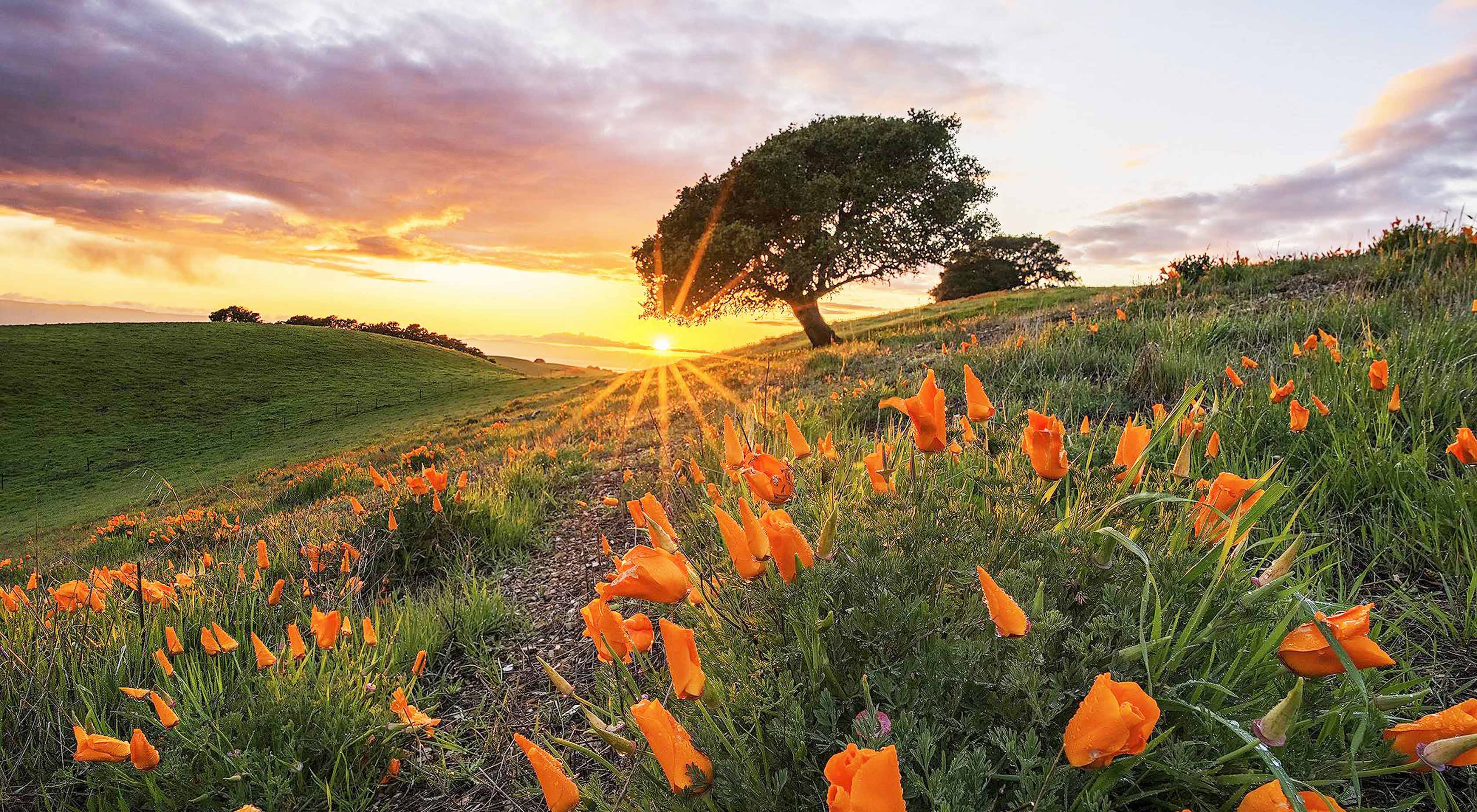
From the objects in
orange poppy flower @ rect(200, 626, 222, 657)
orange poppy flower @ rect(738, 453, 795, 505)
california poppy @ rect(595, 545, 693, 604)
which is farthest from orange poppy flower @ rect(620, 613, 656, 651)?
orange poppy flower @ rect(200, 626, 222, 657)

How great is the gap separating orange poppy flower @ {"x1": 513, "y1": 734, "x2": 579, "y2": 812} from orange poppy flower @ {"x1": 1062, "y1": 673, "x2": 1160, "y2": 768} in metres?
1.00

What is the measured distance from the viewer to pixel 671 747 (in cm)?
133

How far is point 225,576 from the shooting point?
4473mm

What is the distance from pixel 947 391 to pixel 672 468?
2758 millimetres

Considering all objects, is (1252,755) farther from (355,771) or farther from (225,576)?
(225,576)

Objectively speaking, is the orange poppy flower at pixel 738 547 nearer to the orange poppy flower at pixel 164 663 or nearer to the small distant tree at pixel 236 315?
the orange poppy flower at pixel 164 663

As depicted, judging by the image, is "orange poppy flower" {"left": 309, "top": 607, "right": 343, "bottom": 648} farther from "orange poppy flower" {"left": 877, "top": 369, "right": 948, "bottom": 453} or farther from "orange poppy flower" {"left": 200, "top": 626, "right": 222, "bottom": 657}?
"orange poppy flower" {"left": 877, "top": 369, "right": 948, "bottom": 453}

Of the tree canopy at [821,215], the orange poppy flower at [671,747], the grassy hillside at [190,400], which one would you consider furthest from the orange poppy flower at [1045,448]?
the grassy hillside at [190,400]

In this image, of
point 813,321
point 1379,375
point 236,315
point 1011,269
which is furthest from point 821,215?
point 236,315

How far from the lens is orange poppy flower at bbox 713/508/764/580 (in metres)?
1.53

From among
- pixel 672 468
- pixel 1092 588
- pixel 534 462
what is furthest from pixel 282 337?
pixel 1092 588

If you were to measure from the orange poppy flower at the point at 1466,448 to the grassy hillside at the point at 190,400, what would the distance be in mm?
23876

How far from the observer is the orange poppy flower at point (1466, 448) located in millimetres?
2361

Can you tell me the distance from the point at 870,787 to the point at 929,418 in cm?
115
